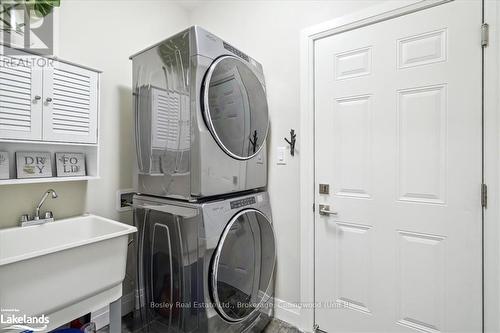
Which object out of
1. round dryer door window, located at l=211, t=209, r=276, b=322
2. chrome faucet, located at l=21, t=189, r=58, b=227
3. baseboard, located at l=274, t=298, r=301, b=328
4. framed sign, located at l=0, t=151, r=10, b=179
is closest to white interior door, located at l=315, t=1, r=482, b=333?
baseboard, located at l=274, t=298, r=301, b=328

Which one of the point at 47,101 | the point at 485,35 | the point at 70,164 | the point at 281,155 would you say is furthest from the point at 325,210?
the point at 47,101

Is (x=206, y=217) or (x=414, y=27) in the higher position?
(x=414, y=27)

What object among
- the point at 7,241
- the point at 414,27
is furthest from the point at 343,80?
the point at 7,241

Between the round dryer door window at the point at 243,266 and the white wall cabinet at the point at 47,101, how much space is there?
1.06m

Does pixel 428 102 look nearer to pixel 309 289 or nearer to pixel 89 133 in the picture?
pixel 309 289

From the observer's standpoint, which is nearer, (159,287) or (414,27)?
(414,27)

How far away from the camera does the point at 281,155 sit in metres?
1.91

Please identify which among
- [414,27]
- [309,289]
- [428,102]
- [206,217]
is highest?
[414,27]

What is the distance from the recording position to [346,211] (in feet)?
5.46

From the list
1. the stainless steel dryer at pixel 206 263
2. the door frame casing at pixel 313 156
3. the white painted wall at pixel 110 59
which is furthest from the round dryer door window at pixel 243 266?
the white painted wall at pixel 110 59

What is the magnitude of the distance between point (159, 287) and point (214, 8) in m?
2.27

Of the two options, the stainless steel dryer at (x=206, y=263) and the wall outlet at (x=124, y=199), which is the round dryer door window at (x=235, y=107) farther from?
the wall outlet at (x=124, y=199)

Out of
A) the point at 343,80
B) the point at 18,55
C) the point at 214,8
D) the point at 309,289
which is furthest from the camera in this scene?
the point at 214,8

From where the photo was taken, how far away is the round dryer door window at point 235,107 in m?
1.40
